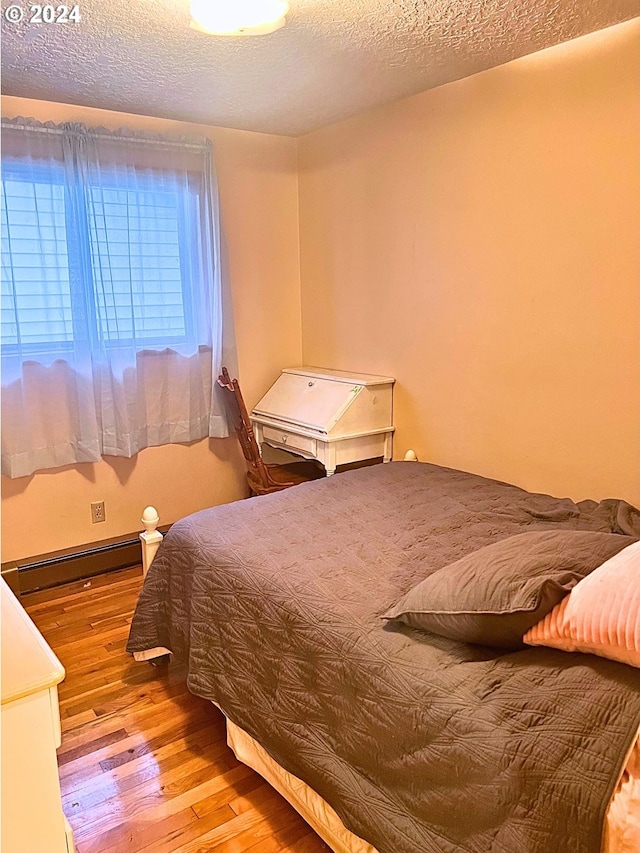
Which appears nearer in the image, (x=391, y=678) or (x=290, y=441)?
(x=391, y=678)

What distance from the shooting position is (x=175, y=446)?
362 centimetres

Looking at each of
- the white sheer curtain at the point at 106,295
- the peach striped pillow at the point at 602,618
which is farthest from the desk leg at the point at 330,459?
the peach striped pillow at the point at 602,618

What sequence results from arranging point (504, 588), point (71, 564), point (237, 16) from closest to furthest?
point (504, 588) < point (237, 16) < point (71, 564)

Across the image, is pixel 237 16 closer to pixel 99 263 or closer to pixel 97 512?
pixel 99 263

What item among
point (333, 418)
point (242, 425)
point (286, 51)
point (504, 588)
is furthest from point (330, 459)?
point (504, 588)

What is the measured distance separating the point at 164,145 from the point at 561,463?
2532mm

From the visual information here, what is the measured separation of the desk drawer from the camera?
3313mm

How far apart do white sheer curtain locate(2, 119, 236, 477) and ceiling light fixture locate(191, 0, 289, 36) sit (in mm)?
1332

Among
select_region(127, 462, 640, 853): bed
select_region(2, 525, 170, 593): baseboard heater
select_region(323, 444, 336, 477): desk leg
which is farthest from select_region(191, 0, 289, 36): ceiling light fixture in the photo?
select_region(2, 525, 170, 593): baseboard heater

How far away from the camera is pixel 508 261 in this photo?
2729 mm

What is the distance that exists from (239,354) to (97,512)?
4.02 ft

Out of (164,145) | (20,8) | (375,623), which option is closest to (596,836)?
(375,623)

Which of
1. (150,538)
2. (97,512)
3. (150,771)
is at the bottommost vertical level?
(150,771)

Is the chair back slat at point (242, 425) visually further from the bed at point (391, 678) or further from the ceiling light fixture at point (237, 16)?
the ceiling light fixture at point (237, 16)
